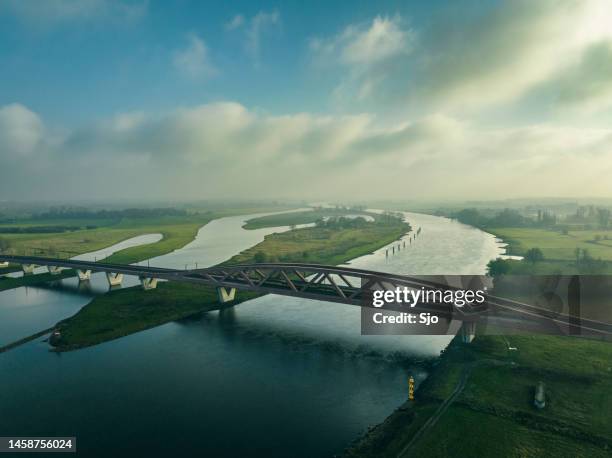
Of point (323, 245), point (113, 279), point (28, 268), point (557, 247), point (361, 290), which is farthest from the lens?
point (323, 245)

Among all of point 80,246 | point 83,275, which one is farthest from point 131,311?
point 80,246

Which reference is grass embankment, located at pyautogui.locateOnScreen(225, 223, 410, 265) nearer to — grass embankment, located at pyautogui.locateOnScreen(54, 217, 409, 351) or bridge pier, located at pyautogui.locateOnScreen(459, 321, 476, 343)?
grass embankment, located at pyautogui.locateOnScreen(54, 217, 409, 351)

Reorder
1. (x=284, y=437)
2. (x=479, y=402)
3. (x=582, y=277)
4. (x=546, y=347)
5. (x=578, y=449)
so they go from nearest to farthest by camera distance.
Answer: (x=578, y=449)
(x=284, y=437)
(x=479, y=402)
(x=546, y=347)
(x=582, y=277)

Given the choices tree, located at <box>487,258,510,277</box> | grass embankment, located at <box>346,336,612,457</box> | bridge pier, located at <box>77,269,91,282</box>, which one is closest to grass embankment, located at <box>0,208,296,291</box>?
bridge pier, located at <box>77,269,91,282</box>

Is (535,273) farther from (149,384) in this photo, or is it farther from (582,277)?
(149,384)

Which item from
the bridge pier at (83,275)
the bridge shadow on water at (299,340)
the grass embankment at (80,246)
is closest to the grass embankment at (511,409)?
the bridge shadow on water at (299,340)

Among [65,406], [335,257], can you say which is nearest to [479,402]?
[65,406]

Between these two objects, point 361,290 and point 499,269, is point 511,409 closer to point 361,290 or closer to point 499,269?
point 361,290
